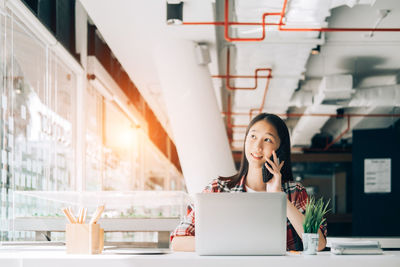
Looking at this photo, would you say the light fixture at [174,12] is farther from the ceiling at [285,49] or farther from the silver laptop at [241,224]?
the silver laptop at [241,224]

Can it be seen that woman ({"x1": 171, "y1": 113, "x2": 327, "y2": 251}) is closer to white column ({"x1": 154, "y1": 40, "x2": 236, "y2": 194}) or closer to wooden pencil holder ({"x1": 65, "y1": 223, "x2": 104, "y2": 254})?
wooden pencil holder ({"x1": 65, "y1": 223, "x2": 104, "y2": 254})

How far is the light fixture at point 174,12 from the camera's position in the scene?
15.7 feet

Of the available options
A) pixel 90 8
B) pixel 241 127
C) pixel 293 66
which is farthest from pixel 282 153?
pixel 241 127

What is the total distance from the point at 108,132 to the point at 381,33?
4217mm

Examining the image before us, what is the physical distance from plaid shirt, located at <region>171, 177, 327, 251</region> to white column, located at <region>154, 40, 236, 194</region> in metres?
3.30

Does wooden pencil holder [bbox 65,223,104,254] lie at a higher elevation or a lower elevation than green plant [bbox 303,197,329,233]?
lower

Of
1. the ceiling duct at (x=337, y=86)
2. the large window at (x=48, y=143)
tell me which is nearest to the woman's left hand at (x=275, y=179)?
the large window at (x=48, y=143)

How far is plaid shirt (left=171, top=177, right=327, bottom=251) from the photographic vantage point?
2336mm

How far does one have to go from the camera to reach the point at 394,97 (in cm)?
858

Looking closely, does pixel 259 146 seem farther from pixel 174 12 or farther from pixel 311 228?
pixel 174 12

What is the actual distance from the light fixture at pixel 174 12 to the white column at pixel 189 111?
1142 millimetres

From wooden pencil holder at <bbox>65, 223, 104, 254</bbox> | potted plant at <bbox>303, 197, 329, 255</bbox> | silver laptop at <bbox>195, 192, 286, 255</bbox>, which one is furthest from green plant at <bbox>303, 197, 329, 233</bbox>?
wooden pencil holder at <bbox>65, 223, 104, 254</bbox>

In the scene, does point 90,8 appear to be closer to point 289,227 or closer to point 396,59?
point 289,227

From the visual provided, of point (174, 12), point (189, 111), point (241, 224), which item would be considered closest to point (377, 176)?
point (189, 111)
